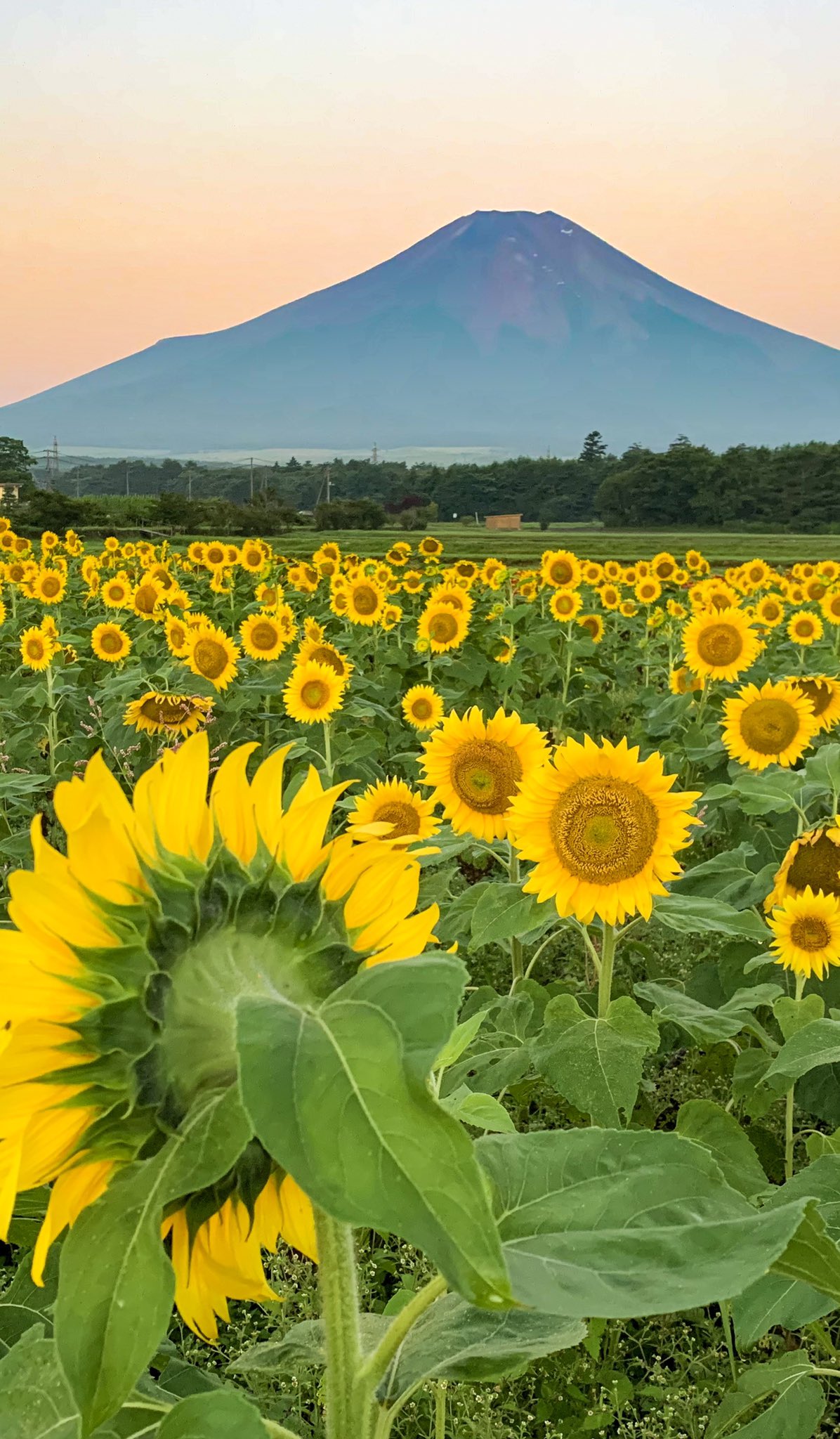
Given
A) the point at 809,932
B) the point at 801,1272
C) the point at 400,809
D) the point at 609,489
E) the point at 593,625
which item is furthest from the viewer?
the point at 609,489

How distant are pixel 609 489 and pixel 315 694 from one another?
53.1m

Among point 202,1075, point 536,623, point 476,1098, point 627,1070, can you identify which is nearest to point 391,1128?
point 202,1075

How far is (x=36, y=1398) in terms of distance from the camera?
2.50ft

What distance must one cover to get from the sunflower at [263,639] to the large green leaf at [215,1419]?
6642 millimetres

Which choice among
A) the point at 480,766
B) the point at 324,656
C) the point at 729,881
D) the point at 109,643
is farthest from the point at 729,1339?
the point at 109,643

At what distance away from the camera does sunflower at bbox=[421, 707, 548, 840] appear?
303 cm

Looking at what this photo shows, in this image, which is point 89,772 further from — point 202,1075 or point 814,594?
point 814,594

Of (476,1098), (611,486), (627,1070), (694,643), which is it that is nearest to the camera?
(476,1098)

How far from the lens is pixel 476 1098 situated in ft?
4.08

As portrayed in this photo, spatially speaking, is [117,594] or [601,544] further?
[601,544]

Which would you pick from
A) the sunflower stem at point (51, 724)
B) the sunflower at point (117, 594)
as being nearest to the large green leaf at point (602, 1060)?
the sunflower stem at point (51, 724)

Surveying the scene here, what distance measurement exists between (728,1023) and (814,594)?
922 cm

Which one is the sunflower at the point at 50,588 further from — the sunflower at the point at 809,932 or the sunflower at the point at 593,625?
the sunflower at the point at 809,932

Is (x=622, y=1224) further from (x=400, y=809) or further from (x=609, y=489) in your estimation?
(x=609, y=489)
